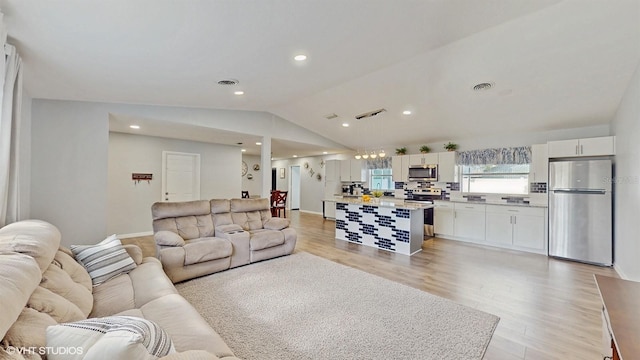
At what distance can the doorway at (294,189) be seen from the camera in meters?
10.9

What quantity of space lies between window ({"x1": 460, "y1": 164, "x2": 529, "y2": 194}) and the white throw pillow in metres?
6.23

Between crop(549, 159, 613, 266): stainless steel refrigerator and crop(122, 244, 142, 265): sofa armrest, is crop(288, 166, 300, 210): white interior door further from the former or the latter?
crop(122, 244, 142, 265): sofa armrest

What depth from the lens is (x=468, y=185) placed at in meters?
5.88

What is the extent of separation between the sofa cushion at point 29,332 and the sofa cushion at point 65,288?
0.44 metres

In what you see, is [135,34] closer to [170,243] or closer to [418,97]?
[170,243]

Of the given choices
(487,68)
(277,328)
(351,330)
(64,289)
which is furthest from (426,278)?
(64,289)

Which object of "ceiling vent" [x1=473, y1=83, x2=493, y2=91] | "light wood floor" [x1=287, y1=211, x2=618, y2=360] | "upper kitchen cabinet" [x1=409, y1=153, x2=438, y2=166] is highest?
"ceiling vent" [x1=473, y1=83, x2=493, y2=91]

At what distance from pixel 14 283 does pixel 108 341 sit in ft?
1.88

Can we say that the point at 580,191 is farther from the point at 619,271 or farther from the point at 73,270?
the point at 73,270

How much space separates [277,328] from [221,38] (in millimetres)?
2543

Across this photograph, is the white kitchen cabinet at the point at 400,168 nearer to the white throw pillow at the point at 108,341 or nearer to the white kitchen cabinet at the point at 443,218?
the white kitchen cabinet at the point at 443,218

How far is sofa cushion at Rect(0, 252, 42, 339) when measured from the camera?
3.07ft

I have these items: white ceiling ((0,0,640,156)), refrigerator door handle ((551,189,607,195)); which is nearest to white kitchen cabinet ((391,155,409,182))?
white ceiling ((0,0,640,156))

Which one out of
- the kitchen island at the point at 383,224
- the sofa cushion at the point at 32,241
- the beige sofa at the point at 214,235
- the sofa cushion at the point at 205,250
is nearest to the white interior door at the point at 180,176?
the beige sofa at the point at 214,235
